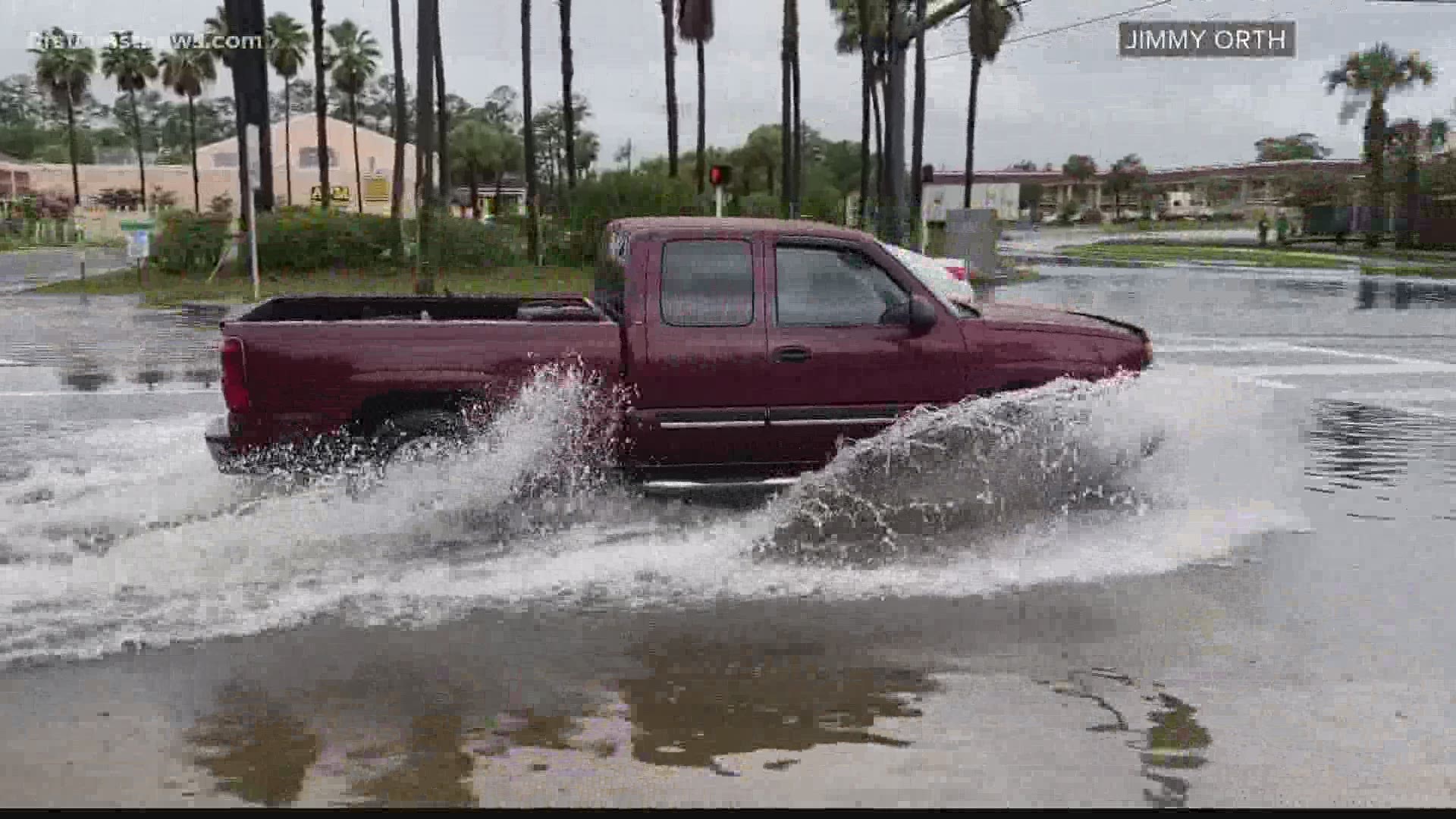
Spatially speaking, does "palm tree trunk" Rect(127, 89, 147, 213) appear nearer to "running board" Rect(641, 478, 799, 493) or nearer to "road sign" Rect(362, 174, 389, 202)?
"road sign" Rect(362, 174, 389, 202)

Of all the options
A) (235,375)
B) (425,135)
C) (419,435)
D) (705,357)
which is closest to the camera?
(235,375)

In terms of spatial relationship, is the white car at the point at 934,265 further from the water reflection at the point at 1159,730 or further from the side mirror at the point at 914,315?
the water reflection at the point at 1159,730

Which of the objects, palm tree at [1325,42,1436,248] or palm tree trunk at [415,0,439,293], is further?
palm tree at [1325,42,1436,248]

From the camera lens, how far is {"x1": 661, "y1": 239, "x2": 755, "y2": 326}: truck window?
786 cm

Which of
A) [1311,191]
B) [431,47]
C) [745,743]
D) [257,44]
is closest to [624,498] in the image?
[745,743]

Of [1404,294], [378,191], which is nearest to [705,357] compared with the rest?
[1404,294]

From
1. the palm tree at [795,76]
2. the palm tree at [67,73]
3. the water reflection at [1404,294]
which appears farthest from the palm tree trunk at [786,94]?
the palm tree at [67,73]

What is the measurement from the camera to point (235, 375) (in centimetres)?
732

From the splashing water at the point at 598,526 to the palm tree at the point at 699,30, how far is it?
42.3 metres


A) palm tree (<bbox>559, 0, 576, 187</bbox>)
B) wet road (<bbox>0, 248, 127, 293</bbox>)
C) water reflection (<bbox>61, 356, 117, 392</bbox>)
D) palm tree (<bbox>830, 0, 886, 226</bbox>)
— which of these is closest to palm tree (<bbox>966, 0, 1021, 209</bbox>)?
palm tree (<bbox>830, 0, 886, 226</bbox>)

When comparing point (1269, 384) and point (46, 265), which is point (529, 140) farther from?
point (1269, 384)

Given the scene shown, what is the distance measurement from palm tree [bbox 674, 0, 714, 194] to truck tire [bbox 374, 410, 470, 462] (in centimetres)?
4289

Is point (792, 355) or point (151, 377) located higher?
point (792, 355)

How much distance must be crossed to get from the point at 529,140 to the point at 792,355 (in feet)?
116
